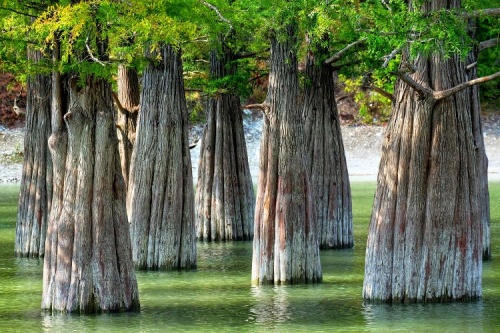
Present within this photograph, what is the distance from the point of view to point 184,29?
17.3 metres

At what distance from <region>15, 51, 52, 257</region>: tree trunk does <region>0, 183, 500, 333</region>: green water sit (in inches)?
54.2

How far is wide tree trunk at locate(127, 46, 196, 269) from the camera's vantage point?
74.6 ft

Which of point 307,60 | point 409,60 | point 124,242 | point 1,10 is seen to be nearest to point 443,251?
point 409,60

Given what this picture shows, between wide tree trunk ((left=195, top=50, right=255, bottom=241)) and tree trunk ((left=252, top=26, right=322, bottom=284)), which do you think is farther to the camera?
wide tree trunk ((left=195, top=50, right=255, bottom=241))

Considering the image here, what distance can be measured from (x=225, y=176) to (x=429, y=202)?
12207 mm

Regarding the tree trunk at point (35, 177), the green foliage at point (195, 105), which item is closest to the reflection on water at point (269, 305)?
the tree trunk at point (35, 177)

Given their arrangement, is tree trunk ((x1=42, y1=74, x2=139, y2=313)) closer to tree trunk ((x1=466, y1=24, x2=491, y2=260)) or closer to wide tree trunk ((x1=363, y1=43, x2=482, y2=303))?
wide tree trunk ((x1=363, y1=43, x2=482, y2=303))

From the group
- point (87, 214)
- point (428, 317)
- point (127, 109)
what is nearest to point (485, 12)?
point (428, 317)

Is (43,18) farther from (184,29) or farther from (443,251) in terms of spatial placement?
(443,251)

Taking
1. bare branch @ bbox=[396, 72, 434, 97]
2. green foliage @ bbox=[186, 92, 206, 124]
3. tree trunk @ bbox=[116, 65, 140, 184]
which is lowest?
bare branch @ bbox=[396, 72, 434, 97]

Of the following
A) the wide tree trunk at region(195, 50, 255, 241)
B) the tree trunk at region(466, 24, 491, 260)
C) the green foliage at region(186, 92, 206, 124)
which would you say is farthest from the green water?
the green foliage at region(186, 92, 206, 124)

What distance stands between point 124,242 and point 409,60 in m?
4.82

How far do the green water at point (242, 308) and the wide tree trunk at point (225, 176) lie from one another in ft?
16.6

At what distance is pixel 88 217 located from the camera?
16.8 meters
